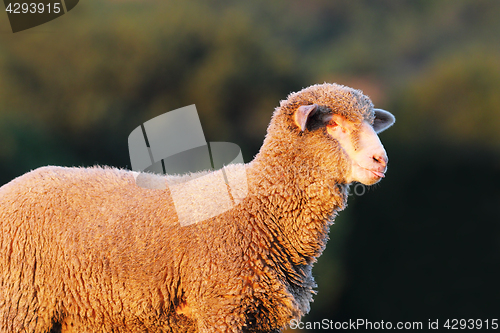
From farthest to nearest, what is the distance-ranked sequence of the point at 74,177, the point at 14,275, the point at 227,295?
the point at 74,177 < the point at 14,275 < the point at 227,295

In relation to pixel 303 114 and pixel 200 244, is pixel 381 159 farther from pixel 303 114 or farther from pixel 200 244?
pixel 200 244

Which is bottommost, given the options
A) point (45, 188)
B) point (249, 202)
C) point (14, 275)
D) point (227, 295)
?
point (227, 295)

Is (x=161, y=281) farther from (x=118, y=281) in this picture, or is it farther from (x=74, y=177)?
(x=74, y=177)

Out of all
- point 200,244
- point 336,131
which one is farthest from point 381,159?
point 200,244

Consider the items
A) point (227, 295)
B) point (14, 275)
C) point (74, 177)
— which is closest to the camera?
point (227, 295)

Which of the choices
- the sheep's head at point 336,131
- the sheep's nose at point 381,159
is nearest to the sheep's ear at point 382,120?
the sheep's head at point 336,131

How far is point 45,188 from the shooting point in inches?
109

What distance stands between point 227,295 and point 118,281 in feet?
1.93

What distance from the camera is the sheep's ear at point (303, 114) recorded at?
2500mm

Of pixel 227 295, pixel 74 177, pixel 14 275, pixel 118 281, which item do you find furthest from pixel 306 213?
pixel 14 275

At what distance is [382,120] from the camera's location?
2988mm

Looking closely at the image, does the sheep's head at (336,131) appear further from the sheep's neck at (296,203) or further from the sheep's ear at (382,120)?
the sheep's ear at (382,120)

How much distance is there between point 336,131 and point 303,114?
21cm

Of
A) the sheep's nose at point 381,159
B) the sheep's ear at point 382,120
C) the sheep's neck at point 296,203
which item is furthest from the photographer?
the sheep's ear at point 382,120
